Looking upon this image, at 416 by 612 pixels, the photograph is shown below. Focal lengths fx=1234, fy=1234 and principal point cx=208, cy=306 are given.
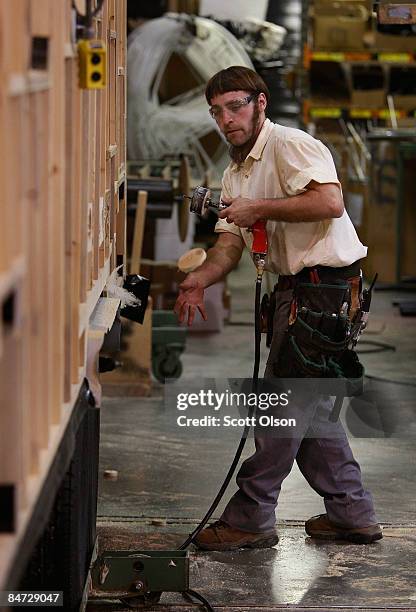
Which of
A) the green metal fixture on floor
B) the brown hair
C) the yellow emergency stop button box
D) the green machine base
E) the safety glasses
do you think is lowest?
the green metal fixture on floor

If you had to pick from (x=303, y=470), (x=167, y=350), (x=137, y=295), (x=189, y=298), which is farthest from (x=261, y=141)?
(x=167, y=350)

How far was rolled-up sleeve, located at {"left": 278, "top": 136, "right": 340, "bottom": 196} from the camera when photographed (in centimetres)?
493

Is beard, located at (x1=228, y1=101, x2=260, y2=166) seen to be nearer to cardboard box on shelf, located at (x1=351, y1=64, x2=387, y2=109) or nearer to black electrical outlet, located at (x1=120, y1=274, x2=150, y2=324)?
black electrical outlet, located at (x1=120, y1=274, x2=150, y2=324)

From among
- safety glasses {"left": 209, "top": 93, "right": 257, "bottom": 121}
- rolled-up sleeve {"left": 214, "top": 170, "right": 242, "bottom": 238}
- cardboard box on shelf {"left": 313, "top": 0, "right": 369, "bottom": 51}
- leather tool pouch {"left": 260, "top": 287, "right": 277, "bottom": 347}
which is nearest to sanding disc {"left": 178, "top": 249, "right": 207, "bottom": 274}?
rolled-up sleeve {"left": 214, "top": 170, "right": 242, "bottom": 238}

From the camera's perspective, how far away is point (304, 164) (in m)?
4.95

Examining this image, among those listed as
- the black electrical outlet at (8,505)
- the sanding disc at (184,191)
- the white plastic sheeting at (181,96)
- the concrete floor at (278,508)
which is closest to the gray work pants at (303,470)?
the concrete floor at (278,508)

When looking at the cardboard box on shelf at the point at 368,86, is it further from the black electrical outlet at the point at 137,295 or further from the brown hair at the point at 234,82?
the brown hair at the point at 234,82

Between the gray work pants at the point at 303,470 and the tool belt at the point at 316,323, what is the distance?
0.09 meters

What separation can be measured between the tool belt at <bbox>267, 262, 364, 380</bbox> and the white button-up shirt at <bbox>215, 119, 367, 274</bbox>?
0.21ft

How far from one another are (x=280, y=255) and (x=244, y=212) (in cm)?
36

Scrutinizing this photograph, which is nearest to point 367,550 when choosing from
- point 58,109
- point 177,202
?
point 58,109

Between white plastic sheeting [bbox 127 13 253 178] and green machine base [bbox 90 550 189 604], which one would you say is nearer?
green machine base [bbox 90 550 189 604]

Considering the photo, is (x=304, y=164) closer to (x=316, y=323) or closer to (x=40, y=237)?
(x=316, y=323)

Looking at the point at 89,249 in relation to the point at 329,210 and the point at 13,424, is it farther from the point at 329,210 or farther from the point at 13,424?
the point at 13,424
